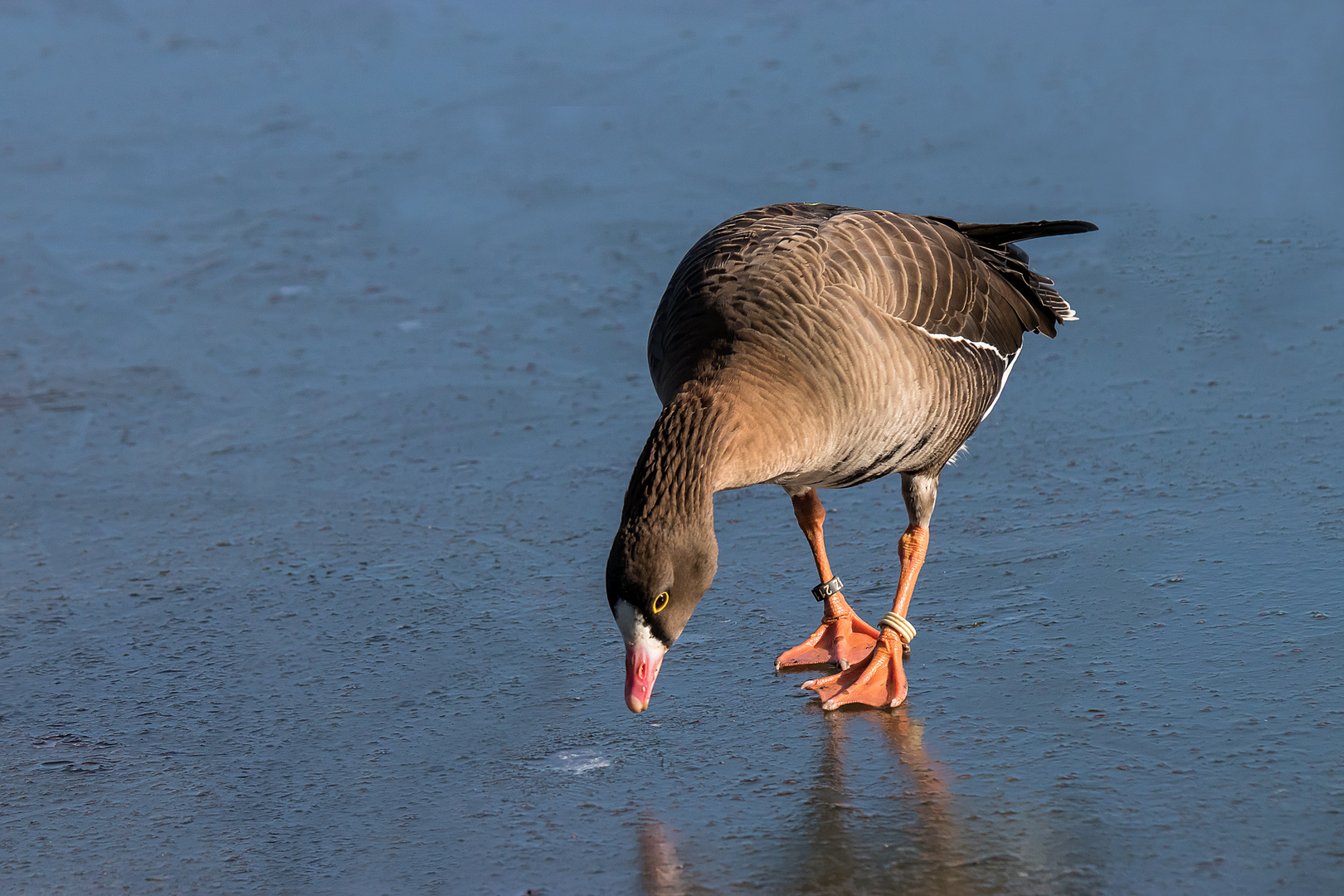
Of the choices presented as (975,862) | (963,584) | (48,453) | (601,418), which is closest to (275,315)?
(48,453)

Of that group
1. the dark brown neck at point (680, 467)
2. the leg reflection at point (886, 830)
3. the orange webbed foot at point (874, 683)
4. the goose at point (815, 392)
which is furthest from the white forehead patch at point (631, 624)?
the orange webbed foot at point (874, 683)

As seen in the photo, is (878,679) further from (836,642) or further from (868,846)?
(868,846)

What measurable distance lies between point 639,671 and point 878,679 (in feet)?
2.83

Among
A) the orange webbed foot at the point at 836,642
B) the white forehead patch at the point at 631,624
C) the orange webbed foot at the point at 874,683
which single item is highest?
the white forehead patch at the point at 631,624

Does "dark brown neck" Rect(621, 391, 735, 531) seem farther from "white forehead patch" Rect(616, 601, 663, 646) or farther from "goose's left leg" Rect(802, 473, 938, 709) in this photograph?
"goose's left leg" Rect(802, 473, 938, 709)

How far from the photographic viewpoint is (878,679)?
4121 millimetres

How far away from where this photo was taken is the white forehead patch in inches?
138

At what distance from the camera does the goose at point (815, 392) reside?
11.8 feet

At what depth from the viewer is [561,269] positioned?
7805 millimetres

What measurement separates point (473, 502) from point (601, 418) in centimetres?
84

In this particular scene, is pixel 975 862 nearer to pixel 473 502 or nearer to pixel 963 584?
pixel 963 584

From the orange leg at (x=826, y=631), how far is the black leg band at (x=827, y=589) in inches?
0.6

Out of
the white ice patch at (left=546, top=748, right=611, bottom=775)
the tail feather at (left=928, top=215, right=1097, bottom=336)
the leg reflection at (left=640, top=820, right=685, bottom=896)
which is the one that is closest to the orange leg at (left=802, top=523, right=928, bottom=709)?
the white ice patch at (left=546, top=748, right=611, bottom=775)

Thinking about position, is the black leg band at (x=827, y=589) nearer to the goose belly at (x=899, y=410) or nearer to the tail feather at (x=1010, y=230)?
the goose belly at (x=899, y=410)
